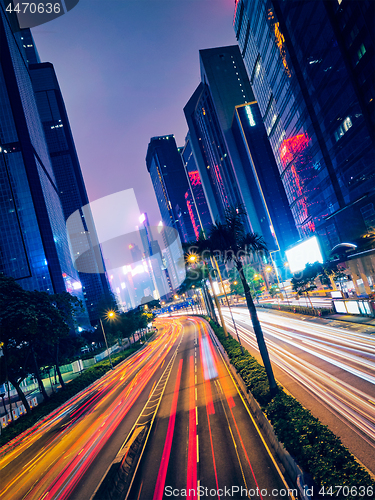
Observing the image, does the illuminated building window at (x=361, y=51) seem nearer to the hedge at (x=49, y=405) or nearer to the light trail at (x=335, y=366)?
the light trail at (x=335, y=366)

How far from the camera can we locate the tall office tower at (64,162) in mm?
170375

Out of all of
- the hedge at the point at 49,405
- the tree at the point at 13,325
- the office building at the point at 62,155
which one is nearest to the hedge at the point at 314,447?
the tree at the point at 13,325

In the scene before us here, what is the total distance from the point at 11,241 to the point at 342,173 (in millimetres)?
91025

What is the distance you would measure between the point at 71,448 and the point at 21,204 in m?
88.0

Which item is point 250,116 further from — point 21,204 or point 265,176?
point 21,204

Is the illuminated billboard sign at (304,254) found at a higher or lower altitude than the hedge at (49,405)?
higher

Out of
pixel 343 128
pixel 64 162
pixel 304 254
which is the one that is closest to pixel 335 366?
pixel 304 254

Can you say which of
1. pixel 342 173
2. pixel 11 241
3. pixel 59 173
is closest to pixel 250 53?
pixel 342 173

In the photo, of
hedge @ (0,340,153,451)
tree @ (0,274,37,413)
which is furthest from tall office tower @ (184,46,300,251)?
tree @ (0,274,37,413)

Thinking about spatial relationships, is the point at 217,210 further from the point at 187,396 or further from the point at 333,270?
the point at 187,396

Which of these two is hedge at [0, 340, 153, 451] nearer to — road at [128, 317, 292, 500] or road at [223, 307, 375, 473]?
road at [128, 317, 292, 500]

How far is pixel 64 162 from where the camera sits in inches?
7156

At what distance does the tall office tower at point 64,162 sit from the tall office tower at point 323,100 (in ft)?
451

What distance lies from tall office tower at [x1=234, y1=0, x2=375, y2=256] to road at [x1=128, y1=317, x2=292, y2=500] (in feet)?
151
